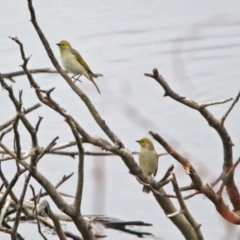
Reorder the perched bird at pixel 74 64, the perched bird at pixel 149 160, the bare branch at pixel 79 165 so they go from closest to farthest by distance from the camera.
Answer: the bare branch at pixel 79 165 → the perched bird at pixel 149 160 → the perched bird at pixel 74 64

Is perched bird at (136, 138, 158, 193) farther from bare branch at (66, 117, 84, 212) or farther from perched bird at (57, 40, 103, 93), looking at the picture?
bare branch at (66, 117, 84, 212)

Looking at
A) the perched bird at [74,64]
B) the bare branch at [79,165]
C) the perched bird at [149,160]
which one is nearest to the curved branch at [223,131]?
the bare branch at [79,165]

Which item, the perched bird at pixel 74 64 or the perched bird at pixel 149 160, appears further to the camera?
the perched bird at pixel 74 64

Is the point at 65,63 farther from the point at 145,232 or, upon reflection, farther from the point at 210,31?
the point at 210,31

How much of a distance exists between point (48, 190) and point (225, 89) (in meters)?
4.41

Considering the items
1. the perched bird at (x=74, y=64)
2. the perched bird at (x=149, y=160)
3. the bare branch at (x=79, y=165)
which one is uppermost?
the perched bird at (x=74, y=64)

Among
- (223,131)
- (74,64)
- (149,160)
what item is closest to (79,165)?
(223,131)

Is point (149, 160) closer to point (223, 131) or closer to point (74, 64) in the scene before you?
point (74, 64)

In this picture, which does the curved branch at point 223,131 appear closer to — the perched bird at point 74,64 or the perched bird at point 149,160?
the perched bird at point 149,160

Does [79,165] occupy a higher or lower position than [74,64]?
lower

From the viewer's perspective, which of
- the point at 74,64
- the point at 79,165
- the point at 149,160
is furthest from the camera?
the point at 74,64

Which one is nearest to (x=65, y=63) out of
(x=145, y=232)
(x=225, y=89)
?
(x=145, y=232)

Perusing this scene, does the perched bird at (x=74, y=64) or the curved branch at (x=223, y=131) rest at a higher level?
the perched bird at (x=74, y=64)

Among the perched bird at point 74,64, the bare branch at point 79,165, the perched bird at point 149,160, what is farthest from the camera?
the perched bird at point 74,64
